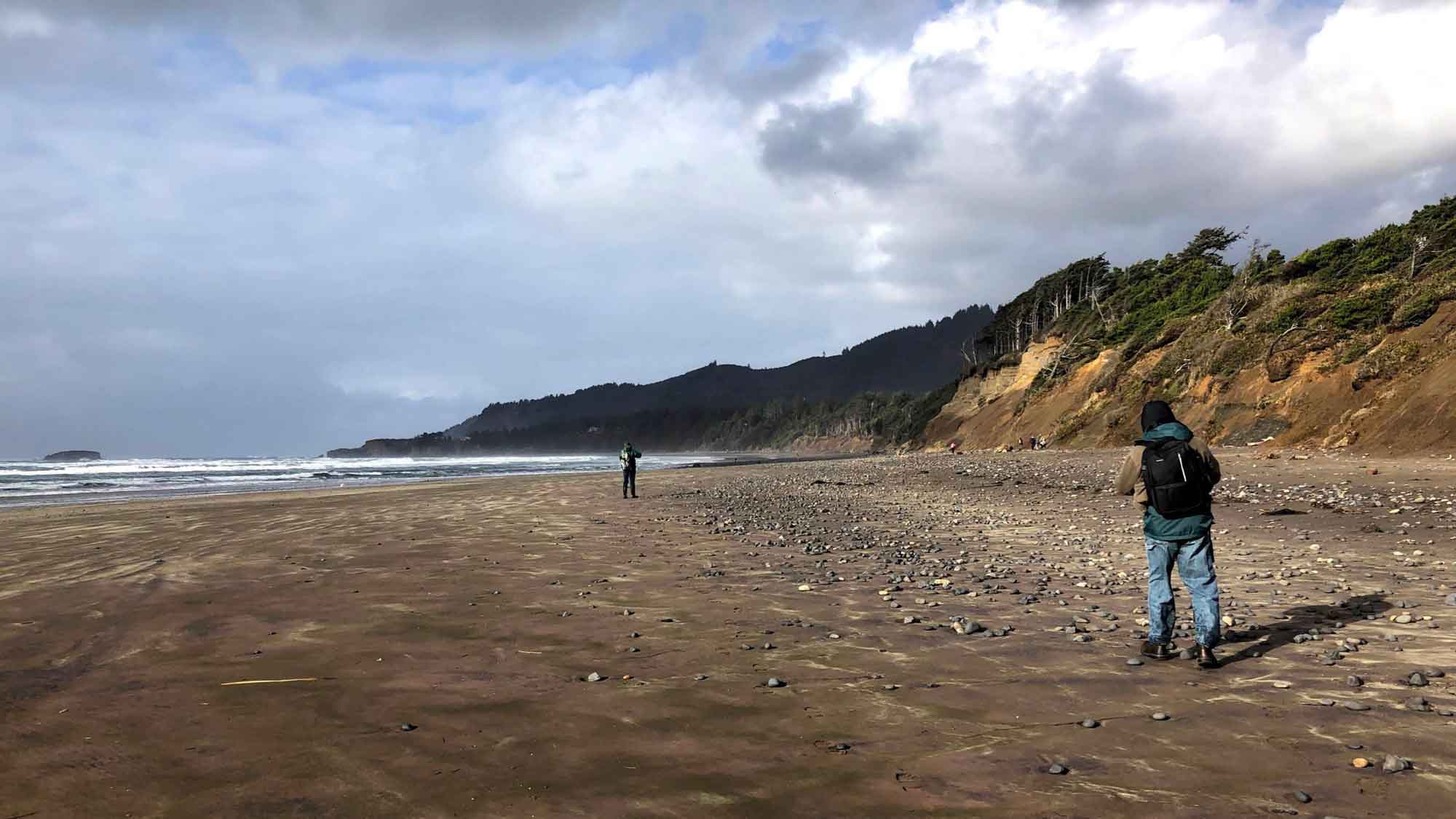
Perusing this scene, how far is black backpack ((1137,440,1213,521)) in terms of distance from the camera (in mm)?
7102

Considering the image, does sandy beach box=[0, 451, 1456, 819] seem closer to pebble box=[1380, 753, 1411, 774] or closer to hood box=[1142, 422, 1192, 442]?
pebble box=[1380, 753, 1411, 774]

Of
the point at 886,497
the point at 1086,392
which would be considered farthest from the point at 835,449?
the point at 886,497

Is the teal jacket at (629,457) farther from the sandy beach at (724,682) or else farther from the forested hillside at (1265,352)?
the forested hillside at (1265,352)

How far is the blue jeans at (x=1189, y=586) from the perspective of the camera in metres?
6.78

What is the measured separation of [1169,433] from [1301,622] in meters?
2.72

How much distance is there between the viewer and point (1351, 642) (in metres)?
6.98

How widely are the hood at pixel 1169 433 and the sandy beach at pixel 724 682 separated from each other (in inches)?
81.1

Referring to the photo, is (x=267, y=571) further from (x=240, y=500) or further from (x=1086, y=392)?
(x=1086, y=392)

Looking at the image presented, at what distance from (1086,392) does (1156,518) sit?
55.5 metres

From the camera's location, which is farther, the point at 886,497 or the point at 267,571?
the point at 886,497

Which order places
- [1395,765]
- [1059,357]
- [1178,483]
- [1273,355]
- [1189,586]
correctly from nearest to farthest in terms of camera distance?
[1395,765], [1178,483], [1189,586], [1273,355], [1059,357]

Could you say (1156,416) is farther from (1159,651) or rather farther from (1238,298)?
(1238,298)

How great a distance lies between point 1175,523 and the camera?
7.20 meters

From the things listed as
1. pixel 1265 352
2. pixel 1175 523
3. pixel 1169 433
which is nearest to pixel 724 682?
pixel 1175 523
